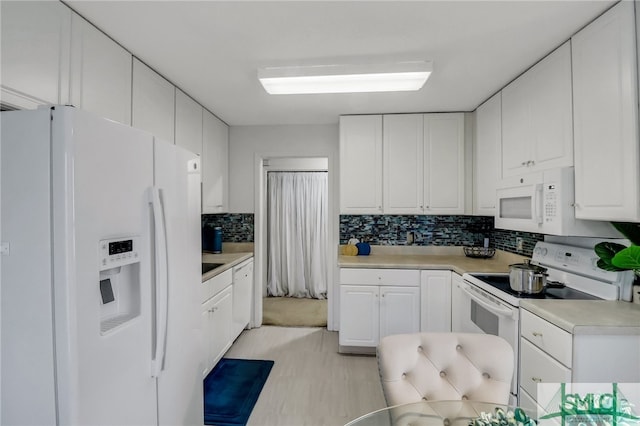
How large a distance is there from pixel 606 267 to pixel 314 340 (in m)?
2.57

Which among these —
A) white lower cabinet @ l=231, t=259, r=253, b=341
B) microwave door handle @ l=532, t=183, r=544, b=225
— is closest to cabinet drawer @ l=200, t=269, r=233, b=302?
white lower cabinet @ l=231, t=259, r=253, b=341

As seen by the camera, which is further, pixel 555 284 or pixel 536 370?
pixel 555 284

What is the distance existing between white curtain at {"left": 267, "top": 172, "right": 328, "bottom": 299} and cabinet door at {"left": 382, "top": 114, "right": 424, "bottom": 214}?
5.96 ft

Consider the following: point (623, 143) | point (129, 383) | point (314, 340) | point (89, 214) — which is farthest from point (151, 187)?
point (314, 340)

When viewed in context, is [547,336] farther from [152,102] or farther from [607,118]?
[152,102]

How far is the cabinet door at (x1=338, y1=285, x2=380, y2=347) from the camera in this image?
289cm

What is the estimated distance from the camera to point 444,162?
10.3ft

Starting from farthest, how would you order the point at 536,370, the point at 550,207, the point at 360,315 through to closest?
the point at 360,315 → the point at 550,207 → the point at 536,370

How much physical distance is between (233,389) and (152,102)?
2.24m

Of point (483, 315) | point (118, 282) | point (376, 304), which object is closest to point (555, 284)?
point (483, 315)

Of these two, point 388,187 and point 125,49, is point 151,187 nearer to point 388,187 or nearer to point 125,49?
point 125,49

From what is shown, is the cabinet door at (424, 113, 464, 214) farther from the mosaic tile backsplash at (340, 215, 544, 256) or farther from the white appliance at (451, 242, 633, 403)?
the white appliance at (451, 242, 633, 403)

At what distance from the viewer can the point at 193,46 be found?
6.07 ft

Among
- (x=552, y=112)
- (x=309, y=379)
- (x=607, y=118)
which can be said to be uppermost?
(x=552, y=112)
